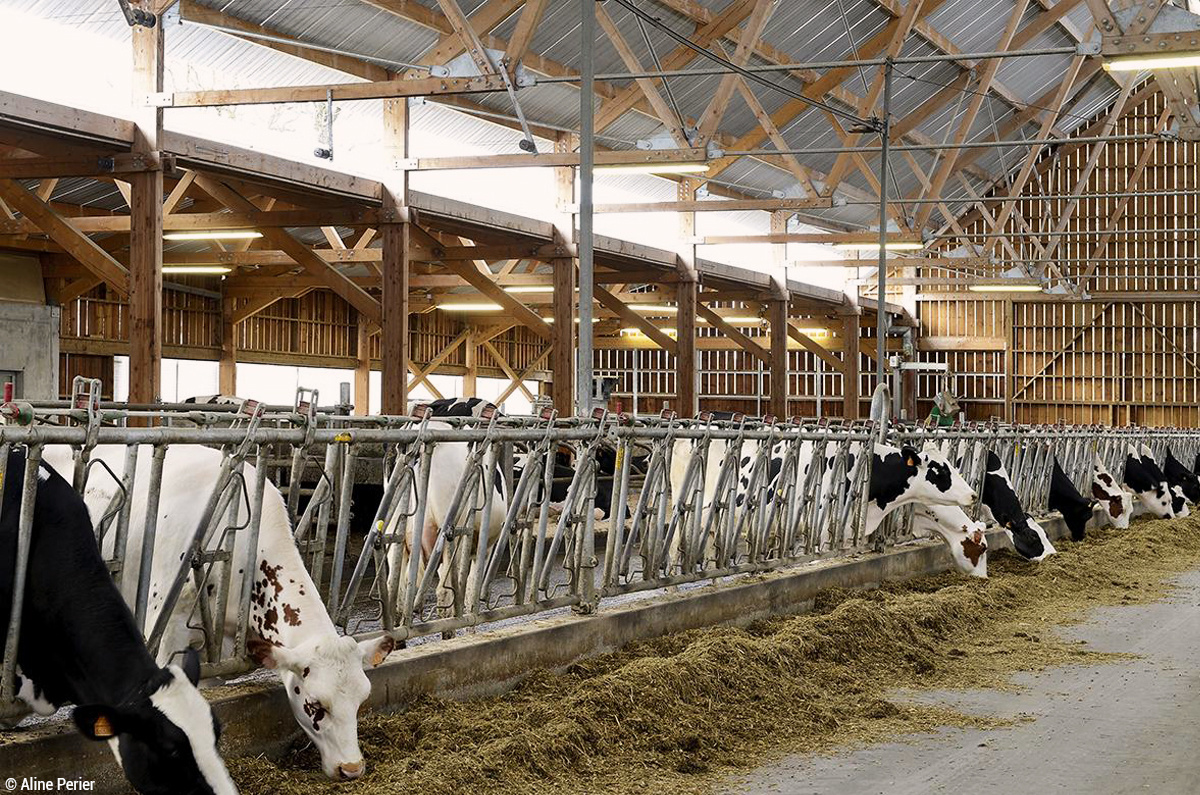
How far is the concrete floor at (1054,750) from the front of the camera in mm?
5844

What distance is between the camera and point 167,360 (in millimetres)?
29453

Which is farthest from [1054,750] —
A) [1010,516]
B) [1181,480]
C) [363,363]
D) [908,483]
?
[363,363]

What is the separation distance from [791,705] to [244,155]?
1094 centimetres

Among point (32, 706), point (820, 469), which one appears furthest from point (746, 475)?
point (32, 706)

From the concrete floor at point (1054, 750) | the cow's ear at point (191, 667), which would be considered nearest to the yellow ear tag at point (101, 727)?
the cow's ear at point (191, 667)

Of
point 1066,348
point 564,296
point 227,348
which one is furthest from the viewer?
point 1066,348

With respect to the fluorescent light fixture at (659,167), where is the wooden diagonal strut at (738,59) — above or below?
above

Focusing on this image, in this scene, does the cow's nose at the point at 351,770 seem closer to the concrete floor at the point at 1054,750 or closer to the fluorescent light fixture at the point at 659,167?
the concrete floor at the point at 1054,750

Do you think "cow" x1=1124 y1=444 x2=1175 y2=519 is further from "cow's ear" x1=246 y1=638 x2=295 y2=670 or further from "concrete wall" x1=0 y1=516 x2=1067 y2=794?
"cow's ear" x1=246 y1=638 x2=295 y2=670

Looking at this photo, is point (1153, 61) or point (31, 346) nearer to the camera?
point (1153, 61)

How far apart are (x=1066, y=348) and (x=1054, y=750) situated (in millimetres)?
37100

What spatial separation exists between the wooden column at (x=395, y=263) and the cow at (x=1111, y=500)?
986cm

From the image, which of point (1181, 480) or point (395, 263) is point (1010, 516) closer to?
point (395, 263)

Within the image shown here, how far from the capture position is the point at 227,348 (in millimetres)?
30391
